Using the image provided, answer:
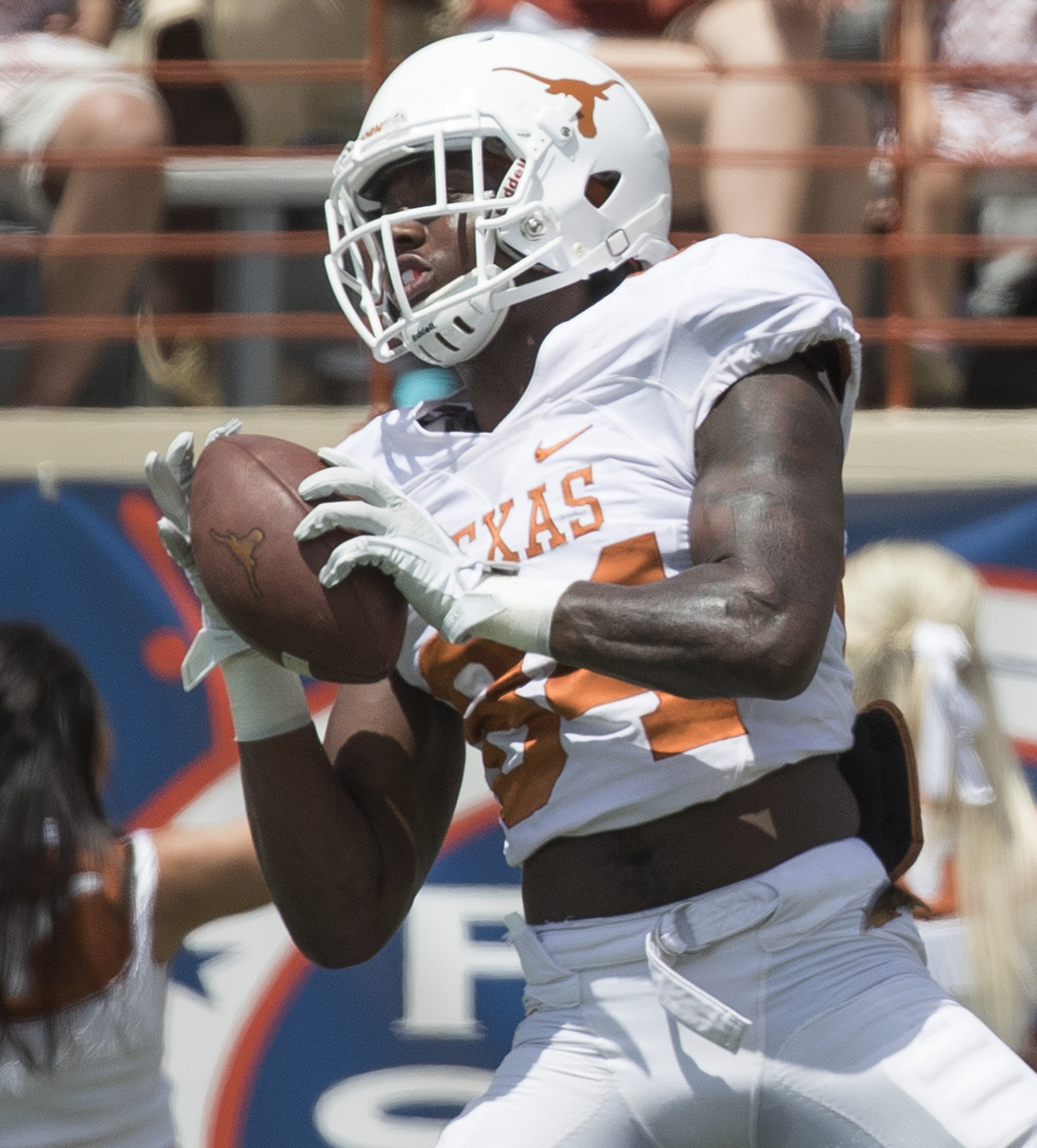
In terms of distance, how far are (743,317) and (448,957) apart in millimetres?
1603

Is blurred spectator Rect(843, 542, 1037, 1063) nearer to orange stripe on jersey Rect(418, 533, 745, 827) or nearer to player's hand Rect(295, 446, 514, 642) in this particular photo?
orange stripe on jersey Rect(418, 533, 745, 827)

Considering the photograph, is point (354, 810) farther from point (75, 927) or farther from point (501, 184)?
point (501, 184)

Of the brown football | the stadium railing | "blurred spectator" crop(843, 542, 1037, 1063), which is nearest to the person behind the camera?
the brown football

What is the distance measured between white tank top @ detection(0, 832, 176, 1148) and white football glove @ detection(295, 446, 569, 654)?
2.40 feet

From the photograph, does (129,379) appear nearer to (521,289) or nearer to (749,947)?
(521,289)

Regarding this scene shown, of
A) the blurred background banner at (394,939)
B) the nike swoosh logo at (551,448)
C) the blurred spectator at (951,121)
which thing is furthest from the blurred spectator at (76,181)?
the nike swoosh logo at (551,448)

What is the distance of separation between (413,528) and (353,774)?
41cm

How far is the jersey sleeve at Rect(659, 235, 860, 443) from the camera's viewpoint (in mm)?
1618

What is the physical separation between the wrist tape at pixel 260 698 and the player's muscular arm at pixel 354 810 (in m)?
0.01

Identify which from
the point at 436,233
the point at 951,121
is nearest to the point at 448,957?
the point at 436,233

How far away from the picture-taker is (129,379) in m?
3.71

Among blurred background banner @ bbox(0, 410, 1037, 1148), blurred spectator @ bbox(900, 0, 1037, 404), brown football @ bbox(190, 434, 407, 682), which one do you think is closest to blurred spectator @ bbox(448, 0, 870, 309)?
blurred spectator @ bbox(900, 0, 1037, 404)

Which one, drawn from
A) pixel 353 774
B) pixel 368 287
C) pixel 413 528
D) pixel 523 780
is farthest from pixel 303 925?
pixel 368 287

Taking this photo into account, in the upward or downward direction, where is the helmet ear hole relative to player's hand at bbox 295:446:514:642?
upward
